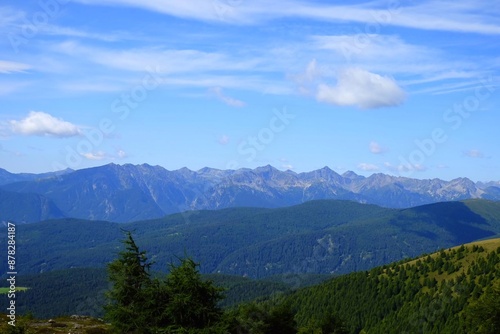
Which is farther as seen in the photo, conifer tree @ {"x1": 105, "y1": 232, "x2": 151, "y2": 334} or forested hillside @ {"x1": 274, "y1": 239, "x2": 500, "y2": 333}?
forested hillside @ {"x1": 274, "y1": 239, "x2": 500, "y2": 333}

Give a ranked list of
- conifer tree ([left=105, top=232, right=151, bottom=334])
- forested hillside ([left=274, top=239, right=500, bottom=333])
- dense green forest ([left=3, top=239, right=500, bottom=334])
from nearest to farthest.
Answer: conifer tree ([left=105, top=232, right=151, bottom=334]) < dense green forest ([left=3, top=239, right=500, bottom=334]) < forested hillside ([left=274, top=239, right=500, bottom=333])

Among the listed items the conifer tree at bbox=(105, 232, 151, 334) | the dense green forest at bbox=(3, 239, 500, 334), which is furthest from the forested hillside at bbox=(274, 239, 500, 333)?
the conifer tree at bbox=(105, 232, 151, 334)

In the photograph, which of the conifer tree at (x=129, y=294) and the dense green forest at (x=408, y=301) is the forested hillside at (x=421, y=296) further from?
the conifer tree at (x=129, y=294)

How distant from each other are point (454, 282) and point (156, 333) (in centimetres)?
9654

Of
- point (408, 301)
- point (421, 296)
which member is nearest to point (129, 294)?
point (421, 296)

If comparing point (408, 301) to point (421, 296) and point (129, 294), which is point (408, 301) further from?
point (129, 294)

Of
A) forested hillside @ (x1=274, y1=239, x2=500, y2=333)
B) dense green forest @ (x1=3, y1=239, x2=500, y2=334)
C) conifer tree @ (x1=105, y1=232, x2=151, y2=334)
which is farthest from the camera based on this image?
forested hillside @ (x1=274, y1=239, x2=500, y2=333)

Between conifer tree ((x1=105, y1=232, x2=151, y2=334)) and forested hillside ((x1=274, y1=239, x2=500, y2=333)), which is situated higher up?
conifer tree ((x1=105, y1=232, x2=151, y2=334))

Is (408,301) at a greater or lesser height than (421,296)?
lesser

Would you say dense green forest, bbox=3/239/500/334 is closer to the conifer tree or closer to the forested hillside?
the forested hillside

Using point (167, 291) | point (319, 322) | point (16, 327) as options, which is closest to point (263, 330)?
point (319, 322)

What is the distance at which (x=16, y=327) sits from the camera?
29.7m

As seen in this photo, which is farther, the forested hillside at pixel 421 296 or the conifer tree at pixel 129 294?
the forested hillside at pixel 421 296

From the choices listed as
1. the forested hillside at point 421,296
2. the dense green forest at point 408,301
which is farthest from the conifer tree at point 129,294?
the forested hillside at point 421,296
